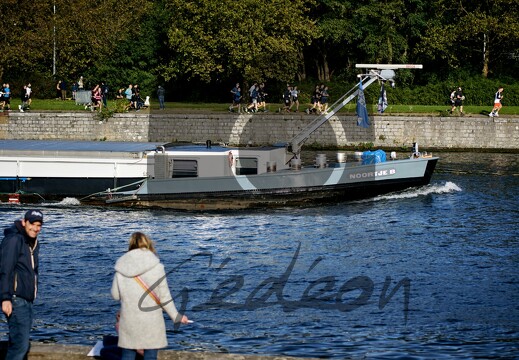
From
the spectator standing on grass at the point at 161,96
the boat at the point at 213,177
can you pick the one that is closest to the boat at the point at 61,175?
the boat at the point at 213,177

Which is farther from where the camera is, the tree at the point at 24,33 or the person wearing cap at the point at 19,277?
the tree at the point at 24,33

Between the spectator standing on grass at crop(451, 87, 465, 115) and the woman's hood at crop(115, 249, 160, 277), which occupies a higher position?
the spectator standing on grass at crop(451, 87, 465, 115)

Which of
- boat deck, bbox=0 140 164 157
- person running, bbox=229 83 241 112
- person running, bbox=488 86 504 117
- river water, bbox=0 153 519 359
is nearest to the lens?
river water, bbox=0 153 519 359

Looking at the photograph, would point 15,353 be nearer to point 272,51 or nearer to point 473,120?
point 473,120

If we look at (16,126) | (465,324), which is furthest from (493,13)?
(465,324)

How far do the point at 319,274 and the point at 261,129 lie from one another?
1283 inches

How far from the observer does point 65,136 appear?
205ft

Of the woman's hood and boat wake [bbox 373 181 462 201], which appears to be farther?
boat wake [bbox 373 181 462 201]

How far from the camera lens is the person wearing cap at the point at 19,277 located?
14.1 meters

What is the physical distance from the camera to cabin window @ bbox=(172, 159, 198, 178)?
40.3 meters

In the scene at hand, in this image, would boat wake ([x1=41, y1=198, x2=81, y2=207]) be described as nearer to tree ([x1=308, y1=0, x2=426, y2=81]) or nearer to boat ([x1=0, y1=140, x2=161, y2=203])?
boat ([x1=0, y1=140, x2=161, y2=203])

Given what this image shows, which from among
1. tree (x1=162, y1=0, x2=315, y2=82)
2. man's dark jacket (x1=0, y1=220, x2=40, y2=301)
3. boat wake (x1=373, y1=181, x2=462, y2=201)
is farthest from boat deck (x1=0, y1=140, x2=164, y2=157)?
man's dark jacket (x1=0, y1=220, x2=40, y2=301)

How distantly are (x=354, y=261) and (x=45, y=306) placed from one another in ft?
33.3

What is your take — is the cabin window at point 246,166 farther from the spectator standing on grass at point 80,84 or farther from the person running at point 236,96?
the spectator standing on grass at point 80,84
